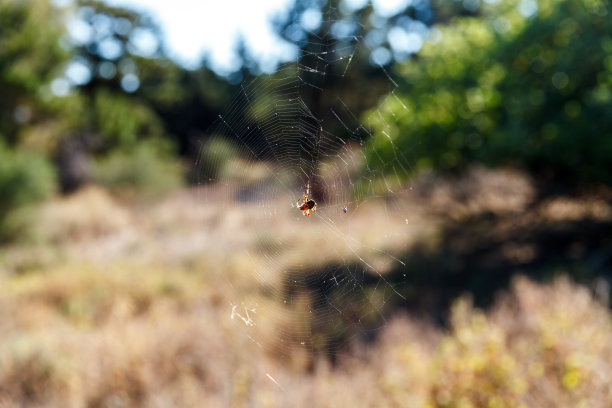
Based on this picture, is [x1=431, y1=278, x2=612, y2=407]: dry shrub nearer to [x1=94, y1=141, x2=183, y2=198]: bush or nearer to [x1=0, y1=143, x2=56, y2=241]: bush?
[x1=0, y1=143, x2=56, y2=241]: bush

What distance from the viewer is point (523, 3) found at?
10.4 metres

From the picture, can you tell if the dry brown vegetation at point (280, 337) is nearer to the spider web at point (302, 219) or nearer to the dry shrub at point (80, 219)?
the spider web at point (302, 219)

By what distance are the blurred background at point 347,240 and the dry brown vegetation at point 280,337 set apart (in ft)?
0.11

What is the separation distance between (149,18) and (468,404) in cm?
2898

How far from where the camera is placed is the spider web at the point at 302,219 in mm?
3215

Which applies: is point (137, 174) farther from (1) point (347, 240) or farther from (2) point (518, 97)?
(2) point (518, 97)

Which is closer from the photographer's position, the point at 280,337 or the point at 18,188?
the point at 280,337

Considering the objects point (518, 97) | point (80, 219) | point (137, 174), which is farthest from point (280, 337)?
point (137, 174)

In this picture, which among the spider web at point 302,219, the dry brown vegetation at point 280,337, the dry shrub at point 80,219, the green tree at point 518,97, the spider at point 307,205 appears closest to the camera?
the spider web at point 302,219

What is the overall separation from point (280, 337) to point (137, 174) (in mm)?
19075

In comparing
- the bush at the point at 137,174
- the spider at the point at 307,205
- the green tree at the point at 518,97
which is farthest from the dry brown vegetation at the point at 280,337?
the bush at the point at 137,174

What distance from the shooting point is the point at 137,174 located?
2298cm

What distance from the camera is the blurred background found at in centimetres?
386

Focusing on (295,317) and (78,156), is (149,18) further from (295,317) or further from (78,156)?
(295,317)
